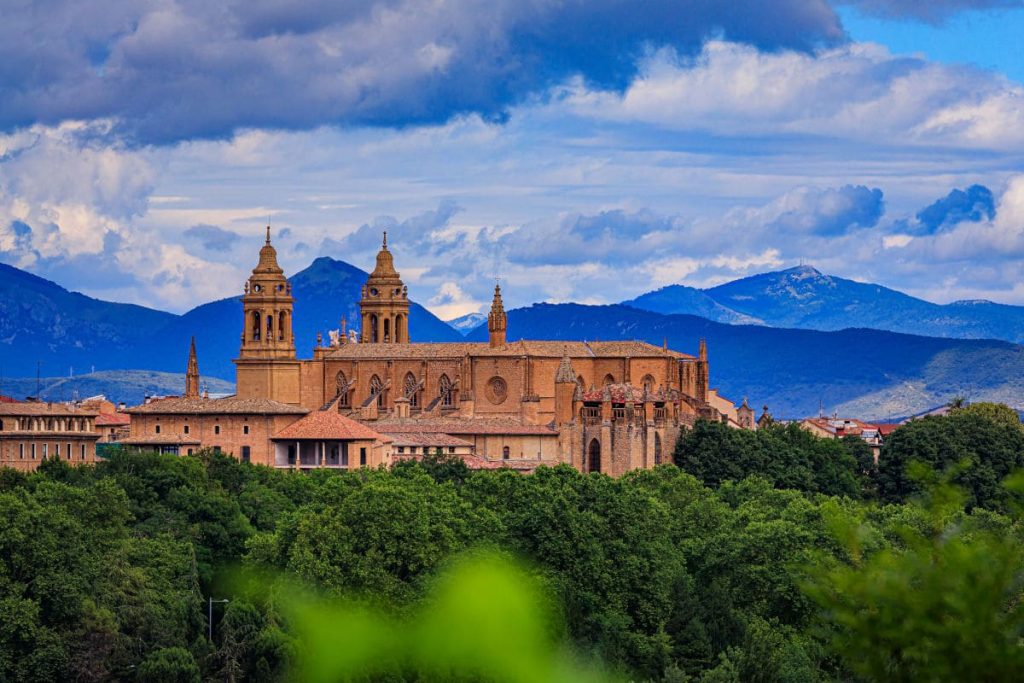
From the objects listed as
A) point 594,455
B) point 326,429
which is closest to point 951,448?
point 594,455

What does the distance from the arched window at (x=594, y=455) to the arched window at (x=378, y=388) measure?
16918 millimetres

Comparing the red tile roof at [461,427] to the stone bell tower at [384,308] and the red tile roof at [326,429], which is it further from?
the stone bell tower at [384,308]

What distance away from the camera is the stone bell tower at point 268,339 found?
14700 centimetres

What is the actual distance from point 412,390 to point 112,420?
72.1 ft

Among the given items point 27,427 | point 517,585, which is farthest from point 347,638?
point 27,427

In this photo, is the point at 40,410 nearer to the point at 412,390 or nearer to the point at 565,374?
the point at 412,390

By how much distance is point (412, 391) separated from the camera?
146000mm

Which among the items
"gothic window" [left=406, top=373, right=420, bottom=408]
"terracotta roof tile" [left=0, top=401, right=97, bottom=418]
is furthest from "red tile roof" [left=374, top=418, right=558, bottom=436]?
"terracotta roof tile" [left=0, top=401, right=97, bottom=418]

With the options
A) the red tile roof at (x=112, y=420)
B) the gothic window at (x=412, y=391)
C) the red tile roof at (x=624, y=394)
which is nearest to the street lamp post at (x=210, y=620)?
the red tile roof at (x=624, y=394)

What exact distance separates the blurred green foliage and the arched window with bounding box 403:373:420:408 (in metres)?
42.6

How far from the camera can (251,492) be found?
102188mm

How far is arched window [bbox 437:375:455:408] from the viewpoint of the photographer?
145375 mm

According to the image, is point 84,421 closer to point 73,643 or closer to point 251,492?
point 251,492

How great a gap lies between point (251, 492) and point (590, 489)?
20.1m
